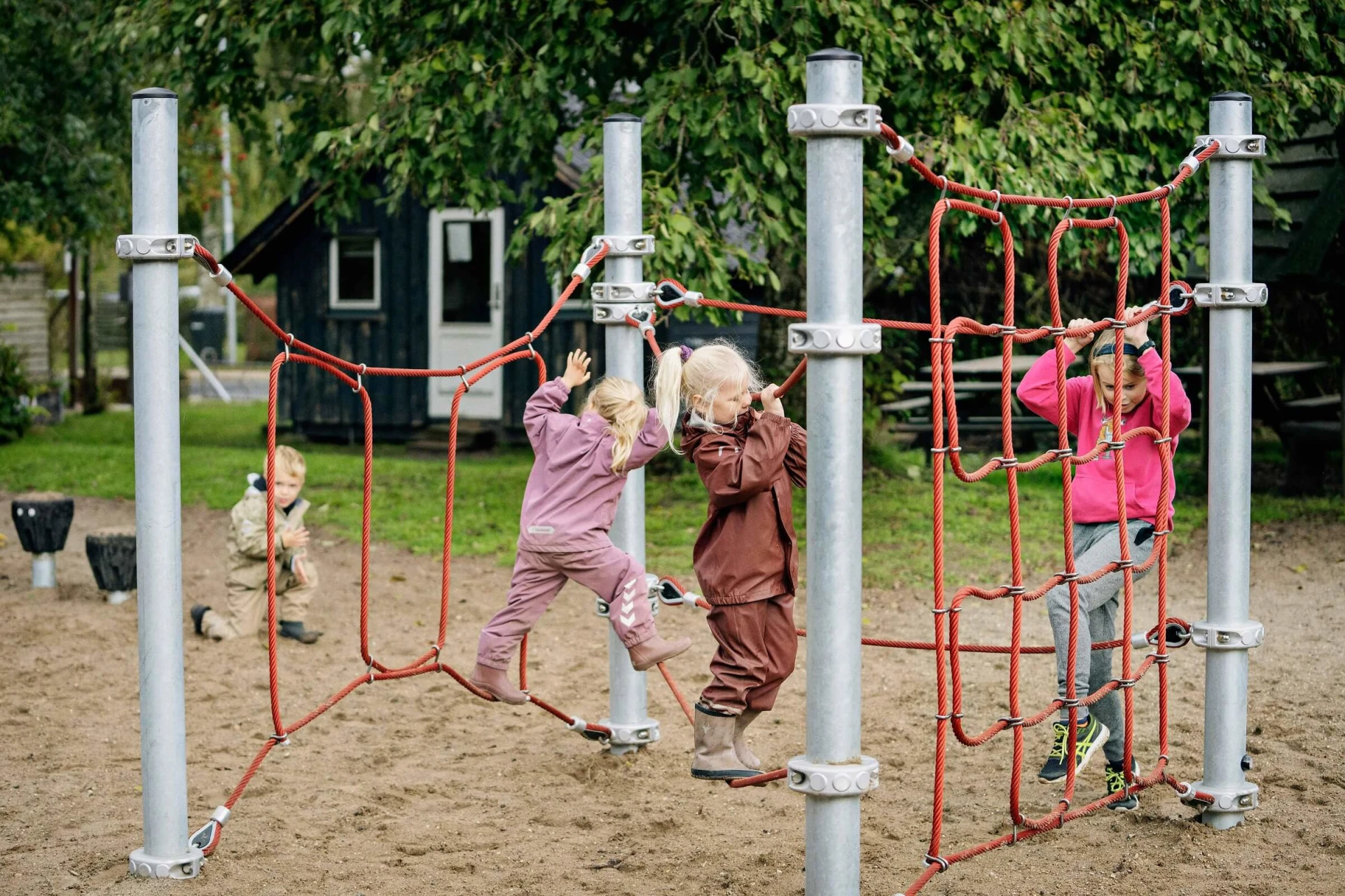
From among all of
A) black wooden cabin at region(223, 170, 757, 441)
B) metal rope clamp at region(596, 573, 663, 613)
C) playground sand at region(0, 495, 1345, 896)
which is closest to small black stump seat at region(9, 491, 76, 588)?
playground sand at region(0, 495, 1345, 896)

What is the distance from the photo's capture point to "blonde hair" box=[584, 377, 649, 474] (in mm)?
4207

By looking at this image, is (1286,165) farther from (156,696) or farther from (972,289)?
(156,696)

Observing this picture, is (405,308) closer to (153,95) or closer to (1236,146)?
(153,95)

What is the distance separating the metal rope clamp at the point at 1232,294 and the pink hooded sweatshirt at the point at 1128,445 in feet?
0.72

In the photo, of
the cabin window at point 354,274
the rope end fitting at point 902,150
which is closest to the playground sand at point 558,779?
the rope end fitting at point 902,150

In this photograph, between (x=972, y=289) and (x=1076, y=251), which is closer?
(x=1076, y=251)

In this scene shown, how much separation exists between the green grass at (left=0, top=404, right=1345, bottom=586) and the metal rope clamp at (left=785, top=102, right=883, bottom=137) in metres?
5.59

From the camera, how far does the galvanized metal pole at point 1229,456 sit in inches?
171

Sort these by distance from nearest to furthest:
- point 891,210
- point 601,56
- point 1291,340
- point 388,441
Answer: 1. point 601,56
2. point 891,210
3. point 1291,340
4. point 388,441

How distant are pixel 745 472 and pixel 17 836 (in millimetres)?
2359

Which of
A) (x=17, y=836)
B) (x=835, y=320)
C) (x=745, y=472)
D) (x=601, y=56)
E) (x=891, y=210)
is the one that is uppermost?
(x=601, y=56)

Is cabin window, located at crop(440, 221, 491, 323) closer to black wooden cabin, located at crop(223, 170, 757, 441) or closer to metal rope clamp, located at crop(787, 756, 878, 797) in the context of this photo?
black wooden cabin, located at crop(223, 170, 757, 441)

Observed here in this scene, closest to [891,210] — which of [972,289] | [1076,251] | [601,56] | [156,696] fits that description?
[1076,251]

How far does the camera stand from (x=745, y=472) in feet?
12.4
